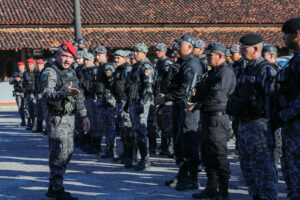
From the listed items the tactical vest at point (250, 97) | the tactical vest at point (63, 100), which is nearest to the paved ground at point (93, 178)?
the tactical vest at point (63, 100)

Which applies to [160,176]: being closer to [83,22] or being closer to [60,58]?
[60,58]

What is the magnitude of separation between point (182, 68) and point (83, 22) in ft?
77.3

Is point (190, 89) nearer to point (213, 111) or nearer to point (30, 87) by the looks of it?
point (213, 111)

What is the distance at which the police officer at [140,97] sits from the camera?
299 inches

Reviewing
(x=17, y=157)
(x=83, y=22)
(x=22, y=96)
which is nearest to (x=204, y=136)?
(x=17, y=157)

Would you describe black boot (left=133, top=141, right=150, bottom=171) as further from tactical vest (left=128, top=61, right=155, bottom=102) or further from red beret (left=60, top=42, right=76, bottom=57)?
red beret (left=60, top=42, right=76, bottom=57)

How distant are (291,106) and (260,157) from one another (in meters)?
1.38

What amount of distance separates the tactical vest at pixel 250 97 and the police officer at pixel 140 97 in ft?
8.27

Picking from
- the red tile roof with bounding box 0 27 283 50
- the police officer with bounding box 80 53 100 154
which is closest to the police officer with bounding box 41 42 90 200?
the police officer with bounding box 80 53 100 154

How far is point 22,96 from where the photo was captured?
50.1ft

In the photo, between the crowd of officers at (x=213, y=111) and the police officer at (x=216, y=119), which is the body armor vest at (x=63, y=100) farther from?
the police officer at (x=216, y=119)

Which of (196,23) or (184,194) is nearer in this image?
(184,194)

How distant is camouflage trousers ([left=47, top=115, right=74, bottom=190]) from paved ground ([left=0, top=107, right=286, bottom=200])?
45cm

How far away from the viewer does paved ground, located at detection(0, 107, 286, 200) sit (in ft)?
20.6
